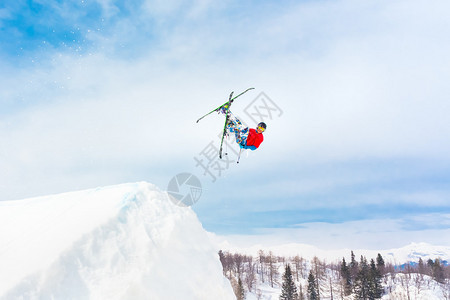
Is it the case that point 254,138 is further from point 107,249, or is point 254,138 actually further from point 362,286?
point 362,286

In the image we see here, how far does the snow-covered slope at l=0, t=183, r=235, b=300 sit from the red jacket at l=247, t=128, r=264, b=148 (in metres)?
5.05

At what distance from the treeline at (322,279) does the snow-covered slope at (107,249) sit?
6667 cm

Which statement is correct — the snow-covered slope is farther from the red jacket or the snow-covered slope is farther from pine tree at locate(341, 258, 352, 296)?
pine tree at locate(341, 258, 352, 296)

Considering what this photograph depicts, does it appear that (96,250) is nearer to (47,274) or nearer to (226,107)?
(47,274)

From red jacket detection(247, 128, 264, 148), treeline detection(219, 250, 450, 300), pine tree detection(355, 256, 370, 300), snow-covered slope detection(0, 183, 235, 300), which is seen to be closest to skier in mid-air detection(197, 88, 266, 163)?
red jacket detection(247, 128, 264, 148)

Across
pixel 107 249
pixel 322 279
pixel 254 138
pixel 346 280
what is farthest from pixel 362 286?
pixel 107 249

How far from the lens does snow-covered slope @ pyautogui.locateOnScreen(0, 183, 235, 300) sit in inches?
265

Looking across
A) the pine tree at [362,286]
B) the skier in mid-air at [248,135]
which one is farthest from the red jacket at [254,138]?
the pine tree at [362,286]

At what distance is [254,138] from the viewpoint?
537 inches

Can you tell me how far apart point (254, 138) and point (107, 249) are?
7.96 meters

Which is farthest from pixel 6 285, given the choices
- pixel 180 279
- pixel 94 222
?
pixel 180 279

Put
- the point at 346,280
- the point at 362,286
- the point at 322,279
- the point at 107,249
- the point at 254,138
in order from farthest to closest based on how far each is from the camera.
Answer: the point at 322,279 < the point at 346,280 < the point at 362,286 < the point at 254,138 < the point at 107,249

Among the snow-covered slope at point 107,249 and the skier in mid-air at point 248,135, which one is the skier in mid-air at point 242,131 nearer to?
the skier in mid-air at point 248,135

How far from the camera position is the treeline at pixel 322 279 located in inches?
2798
